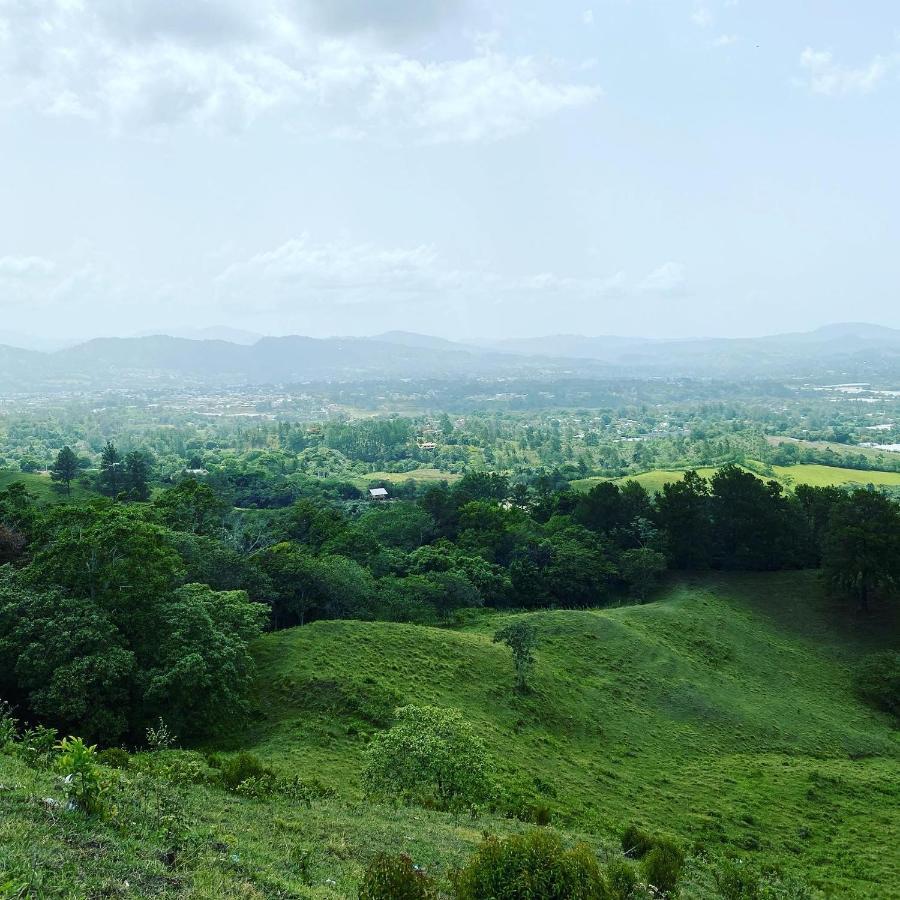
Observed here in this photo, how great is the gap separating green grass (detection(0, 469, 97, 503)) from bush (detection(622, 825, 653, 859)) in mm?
64508

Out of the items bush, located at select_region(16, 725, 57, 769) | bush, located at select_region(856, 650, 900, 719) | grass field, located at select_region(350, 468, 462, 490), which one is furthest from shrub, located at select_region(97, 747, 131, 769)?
grass field, located at select_region(350, 468, 462, 490)

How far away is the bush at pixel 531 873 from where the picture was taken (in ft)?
28.3

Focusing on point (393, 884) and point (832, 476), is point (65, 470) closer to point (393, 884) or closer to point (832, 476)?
point (393, 884)

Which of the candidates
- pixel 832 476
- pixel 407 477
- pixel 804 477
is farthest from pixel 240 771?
pixel 832 476

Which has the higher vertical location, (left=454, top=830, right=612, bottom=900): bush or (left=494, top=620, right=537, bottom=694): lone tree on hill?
(left=454, top=830, right=612, bottom=900): bush

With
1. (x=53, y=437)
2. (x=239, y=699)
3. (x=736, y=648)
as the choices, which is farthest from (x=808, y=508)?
(x=53, y=437)

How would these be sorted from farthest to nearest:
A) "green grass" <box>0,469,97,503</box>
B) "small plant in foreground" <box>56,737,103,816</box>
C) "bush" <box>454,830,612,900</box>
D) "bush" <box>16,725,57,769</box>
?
"green grass" <box>0,469,97,503</box>
"bush" <box>16,725,57,769</box>
"small plant in foreground" <box>56,737,103,816</box>
"bush" <box>454,830,612,900</box>

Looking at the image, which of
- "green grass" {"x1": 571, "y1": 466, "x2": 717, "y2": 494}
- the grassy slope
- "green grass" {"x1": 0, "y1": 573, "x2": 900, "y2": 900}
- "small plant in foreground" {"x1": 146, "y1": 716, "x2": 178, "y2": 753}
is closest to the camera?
"green grass" {"x1": 0, "y1": 573, "x2": 900, "y2": 900}

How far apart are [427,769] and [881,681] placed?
89.7ft

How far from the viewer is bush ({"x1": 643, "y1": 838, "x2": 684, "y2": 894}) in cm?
1238

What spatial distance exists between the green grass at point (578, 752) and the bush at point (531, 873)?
2168 millimetres

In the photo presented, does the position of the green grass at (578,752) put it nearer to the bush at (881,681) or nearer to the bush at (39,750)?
the bush at (881,681)

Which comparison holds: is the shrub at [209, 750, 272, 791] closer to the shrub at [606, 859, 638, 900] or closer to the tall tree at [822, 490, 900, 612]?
the shrub at [606, 859, 638, 900]

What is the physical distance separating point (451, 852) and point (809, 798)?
55.2 ft
